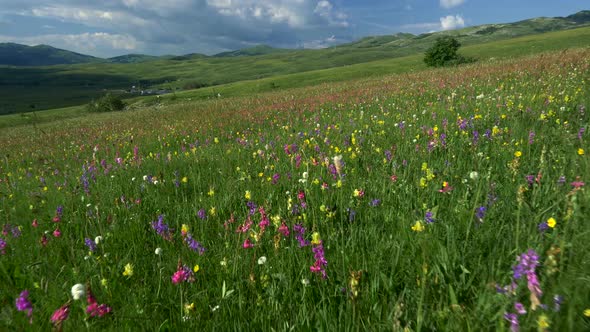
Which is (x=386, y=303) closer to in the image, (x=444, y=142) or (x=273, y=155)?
(x=444, y=142)

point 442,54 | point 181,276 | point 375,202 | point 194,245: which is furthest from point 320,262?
point 442,54

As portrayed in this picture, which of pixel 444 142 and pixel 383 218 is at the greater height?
pixel 444 142

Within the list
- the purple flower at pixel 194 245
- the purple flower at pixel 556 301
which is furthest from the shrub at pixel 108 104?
the purple flower at pixel 556 301

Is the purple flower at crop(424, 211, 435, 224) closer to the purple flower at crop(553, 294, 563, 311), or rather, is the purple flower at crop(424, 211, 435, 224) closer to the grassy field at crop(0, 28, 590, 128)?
the purple flower at crop(553, 294, 563, 311)

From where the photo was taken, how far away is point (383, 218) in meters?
2.90

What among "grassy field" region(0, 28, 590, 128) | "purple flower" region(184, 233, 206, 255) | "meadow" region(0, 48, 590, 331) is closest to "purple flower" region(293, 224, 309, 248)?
"meadow" region(0, 48, 590, 331)

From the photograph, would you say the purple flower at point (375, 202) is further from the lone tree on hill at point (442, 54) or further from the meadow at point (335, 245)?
the lone tree on hill at point (442, 54)

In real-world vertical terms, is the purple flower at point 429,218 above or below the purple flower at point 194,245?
above

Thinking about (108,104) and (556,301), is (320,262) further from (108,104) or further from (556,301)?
(108,104)

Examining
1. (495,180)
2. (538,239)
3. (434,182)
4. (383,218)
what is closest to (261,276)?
(383,218)

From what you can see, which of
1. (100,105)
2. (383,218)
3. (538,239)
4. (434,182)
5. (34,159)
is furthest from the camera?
(100,105)

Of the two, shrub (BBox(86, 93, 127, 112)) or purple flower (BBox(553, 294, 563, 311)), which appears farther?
shrub (BBox(86, 93, 127, 112))

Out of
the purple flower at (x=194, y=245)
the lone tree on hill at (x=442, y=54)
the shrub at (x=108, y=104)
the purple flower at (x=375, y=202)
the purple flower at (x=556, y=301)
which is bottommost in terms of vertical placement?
the shrub at (x=108, y=104)

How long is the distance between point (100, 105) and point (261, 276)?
57.1m
